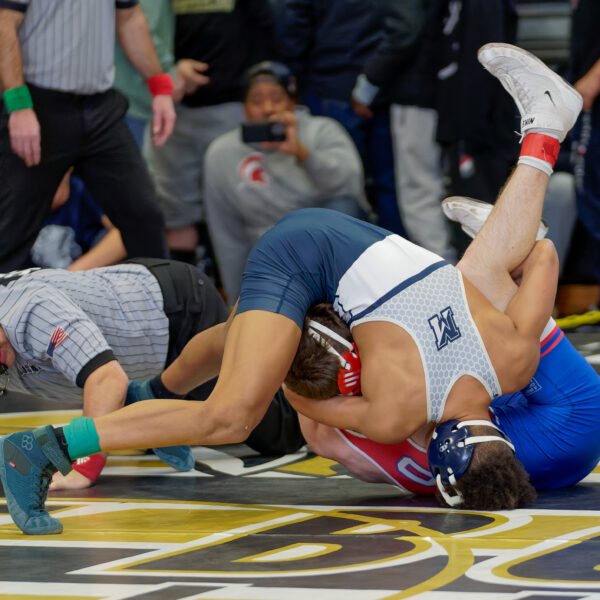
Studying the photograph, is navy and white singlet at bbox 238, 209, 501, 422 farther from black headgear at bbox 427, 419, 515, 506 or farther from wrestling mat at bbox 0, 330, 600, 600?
wrestling mat at bbox 0, 330, 600, 600

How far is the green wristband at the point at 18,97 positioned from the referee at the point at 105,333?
0.97 meters

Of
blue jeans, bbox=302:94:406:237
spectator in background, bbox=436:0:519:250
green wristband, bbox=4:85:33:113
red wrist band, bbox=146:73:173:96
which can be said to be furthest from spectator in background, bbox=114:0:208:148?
green wristband, bbox=4:85:33:113

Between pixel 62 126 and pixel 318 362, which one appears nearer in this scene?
pixel 318 362

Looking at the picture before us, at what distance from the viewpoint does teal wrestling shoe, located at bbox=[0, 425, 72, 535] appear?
2994mm

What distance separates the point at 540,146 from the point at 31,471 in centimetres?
160

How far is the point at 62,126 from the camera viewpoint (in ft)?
Answer: 15.6

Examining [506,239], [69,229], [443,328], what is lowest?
[69,229]

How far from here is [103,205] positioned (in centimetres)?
491

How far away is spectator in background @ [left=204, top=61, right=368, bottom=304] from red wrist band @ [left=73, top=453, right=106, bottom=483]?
3.08 meters

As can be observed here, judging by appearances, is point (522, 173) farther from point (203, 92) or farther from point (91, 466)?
point (203, 92)

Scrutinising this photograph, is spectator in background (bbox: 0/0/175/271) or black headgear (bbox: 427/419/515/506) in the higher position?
spectator in background (bbox: 0/0/175/271)

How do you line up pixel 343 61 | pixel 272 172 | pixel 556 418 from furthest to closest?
pixel 343 61 → pixel 272 172 → pixel 556 418

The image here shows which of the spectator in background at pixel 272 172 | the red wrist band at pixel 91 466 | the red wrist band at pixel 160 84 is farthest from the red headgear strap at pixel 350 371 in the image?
the spectator in background at pixel 272 172

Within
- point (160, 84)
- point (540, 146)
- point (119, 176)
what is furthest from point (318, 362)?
point (160, 84)
